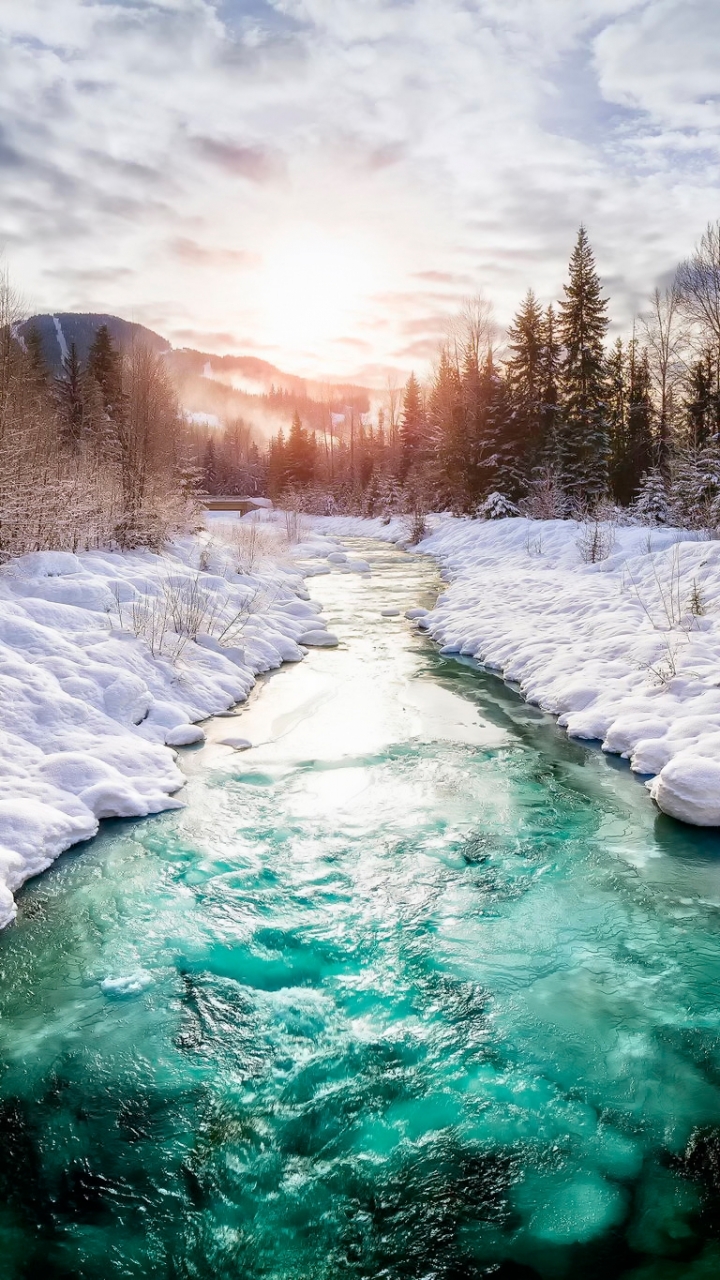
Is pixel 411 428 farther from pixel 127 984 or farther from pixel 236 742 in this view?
pixel 127 984

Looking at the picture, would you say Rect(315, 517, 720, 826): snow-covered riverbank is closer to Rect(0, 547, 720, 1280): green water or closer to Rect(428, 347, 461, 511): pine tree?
Rect(0, 547, 720, 1280): green water

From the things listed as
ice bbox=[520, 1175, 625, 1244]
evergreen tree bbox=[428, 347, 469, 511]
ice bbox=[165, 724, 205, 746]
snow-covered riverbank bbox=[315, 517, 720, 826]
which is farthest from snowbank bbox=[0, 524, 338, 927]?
evergreen tree bbox=[428, 347, 469, 511]

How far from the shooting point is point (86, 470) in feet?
48.7

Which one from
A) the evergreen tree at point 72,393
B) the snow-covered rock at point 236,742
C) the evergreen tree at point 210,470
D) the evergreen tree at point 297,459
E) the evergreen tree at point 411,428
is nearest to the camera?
the snow-covered rock at point 236,742

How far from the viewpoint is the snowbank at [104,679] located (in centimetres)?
529

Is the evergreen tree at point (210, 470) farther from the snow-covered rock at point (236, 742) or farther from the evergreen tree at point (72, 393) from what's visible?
the snow-covered rock at point (236, 742)

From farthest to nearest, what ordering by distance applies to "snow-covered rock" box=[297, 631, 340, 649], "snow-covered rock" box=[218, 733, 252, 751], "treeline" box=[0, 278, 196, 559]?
"snow-covered rock" box=[297, 631, 340, 649] < "treeline" box=[0, 278, 196, 559] < "snow-covered rock" box=[218, 733, 252, 751]

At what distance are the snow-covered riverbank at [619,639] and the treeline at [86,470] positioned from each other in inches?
283

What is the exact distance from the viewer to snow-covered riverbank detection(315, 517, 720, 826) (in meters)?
6.24

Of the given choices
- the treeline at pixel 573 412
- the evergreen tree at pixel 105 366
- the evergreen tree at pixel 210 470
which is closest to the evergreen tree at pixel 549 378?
the treeline at pixel 573 412

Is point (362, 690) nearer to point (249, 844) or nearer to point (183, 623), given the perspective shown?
point (183, 623)

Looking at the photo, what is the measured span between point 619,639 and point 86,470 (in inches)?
468

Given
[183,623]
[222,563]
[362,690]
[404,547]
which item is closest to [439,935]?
[362,690]

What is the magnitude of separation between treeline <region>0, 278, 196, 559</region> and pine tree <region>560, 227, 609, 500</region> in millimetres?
15692
